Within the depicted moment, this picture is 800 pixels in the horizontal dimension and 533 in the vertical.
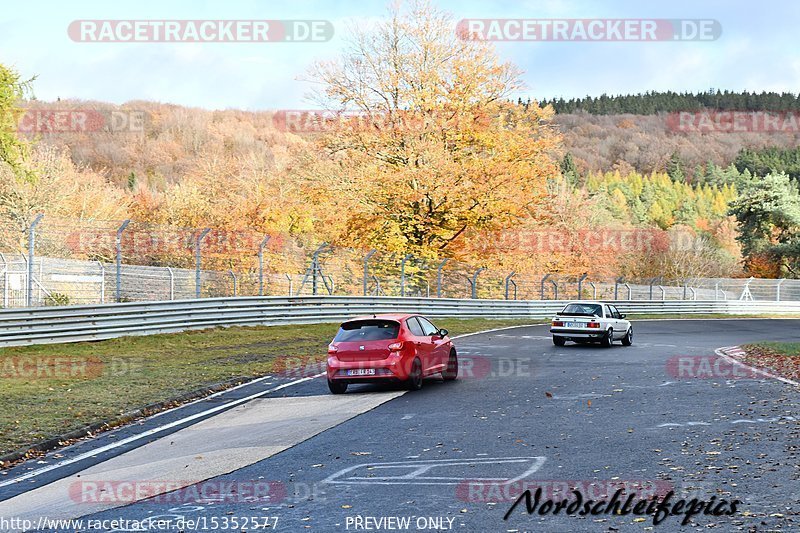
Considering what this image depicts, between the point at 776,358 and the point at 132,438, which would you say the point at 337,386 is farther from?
the point at 776,358

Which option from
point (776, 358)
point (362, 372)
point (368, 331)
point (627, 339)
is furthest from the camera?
point (627, 339)

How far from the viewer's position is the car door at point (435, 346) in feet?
55.9

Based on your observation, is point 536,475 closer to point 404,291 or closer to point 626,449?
point 626,449

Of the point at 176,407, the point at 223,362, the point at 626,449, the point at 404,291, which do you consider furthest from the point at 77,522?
the point at 404,291

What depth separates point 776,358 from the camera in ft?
71.9

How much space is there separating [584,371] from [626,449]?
9.01m

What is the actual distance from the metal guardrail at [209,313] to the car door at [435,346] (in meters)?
9.42

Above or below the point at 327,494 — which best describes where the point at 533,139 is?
above

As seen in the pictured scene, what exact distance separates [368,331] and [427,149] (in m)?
26.2

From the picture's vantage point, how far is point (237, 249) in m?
56.2

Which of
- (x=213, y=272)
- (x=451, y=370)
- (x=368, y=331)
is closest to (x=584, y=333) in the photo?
(x=451, y=370)

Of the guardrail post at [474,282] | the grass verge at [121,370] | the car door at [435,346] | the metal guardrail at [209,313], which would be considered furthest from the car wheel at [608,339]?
the guardrail post at [474,282]

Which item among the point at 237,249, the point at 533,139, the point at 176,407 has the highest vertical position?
the point at 533,139

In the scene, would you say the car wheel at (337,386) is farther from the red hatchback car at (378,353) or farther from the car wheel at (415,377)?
the car wheel at (415,377)
